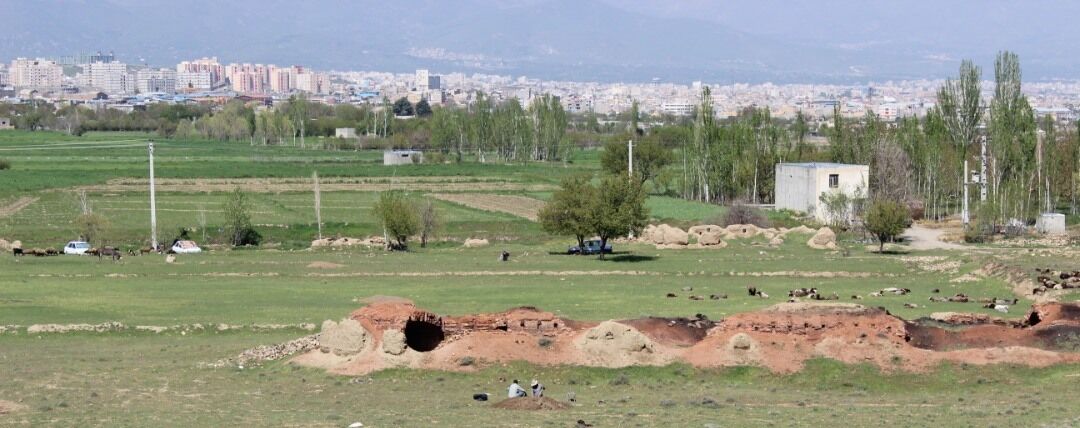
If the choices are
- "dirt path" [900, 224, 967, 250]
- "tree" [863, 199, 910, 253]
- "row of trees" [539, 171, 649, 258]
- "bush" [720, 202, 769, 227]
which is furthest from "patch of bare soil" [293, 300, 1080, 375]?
"bush" [720, 202, 769, 227]

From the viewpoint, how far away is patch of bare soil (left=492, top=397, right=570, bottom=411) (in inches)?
1065

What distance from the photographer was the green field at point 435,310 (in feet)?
88.4

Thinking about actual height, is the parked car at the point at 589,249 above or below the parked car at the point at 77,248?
below

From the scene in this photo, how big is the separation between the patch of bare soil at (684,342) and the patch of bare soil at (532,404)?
3589mm

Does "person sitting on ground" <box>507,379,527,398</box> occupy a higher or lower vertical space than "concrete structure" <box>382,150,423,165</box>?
lower

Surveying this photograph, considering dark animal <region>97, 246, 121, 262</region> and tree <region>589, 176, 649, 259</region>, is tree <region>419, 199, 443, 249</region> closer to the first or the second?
tree <region>589, 176, 649, 259</region>

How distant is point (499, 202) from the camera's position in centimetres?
9925

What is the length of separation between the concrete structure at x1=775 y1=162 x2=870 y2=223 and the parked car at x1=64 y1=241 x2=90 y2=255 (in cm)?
3761

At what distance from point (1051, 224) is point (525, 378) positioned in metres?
52.9

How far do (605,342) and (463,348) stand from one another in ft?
9.42

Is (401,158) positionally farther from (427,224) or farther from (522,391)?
(522,391)

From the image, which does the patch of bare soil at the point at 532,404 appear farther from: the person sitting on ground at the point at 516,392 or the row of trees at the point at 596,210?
the row of trees at the point at 596,210

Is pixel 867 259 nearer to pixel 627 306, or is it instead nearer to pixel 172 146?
pixel 627 306

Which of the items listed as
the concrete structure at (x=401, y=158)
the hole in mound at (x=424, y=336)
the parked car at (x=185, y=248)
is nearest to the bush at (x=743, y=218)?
the parked car at (x=185, y=248)
